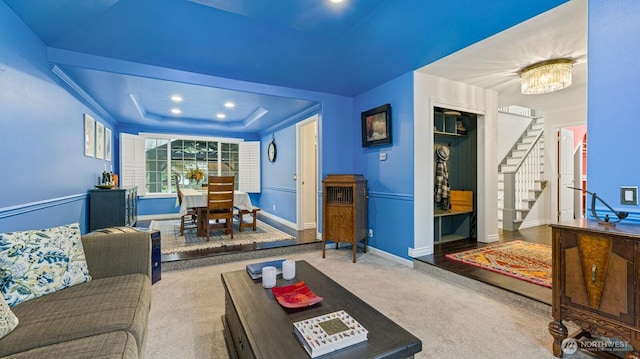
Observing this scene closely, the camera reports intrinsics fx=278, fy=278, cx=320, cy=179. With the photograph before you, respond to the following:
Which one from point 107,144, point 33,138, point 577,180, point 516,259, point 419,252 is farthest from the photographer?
point 577,180

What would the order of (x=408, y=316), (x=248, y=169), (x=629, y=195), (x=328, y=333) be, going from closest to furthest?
(x=328, y=333), (x=629, y=195), (x=408, y=316), (x=248, y=169)

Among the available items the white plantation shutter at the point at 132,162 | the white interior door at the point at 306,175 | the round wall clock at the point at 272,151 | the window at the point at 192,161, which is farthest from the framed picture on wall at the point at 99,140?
the white interior door at the point at 306,175

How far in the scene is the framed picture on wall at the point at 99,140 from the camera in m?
4.53

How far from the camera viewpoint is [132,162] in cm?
615

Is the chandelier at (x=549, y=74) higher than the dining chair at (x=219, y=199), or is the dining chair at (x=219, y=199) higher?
the chandelier at (x=549, y=74)

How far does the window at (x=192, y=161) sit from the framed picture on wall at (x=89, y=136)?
2005 mm

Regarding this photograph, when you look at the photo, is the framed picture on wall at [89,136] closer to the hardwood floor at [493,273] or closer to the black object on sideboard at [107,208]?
the black object on sideboard at [107,208]

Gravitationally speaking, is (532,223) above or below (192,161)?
below

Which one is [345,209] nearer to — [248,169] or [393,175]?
[393,175]

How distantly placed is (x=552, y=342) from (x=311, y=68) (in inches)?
138

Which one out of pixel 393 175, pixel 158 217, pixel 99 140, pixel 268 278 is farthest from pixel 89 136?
pixel 393 175

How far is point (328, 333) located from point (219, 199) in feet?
11.7

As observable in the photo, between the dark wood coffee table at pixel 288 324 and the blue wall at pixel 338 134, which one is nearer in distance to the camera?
the dark wood coffee table at pixel 288 324

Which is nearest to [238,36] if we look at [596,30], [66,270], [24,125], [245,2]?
[245,2]
